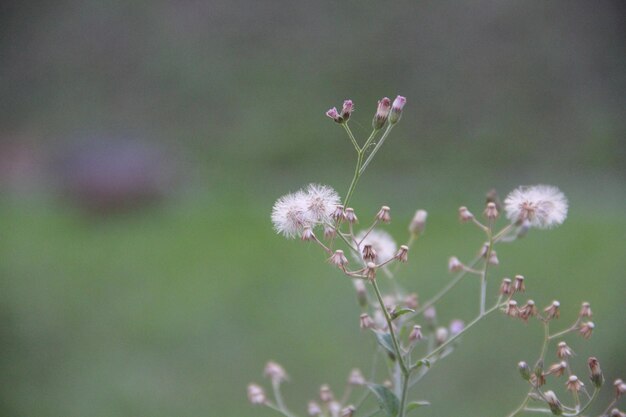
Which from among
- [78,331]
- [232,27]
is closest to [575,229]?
[78,331]

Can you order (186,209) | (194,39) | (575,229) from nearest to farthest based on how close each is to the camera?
(575,229) < (186,209) < (194,39)

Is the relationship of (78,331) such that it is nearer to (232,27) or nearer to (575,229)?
(575,229)

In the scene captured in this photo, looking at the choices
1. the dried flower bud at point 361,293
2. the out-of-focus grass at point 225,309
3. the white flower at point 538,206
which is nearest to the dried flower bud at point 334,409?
the dried flower bud at point 361,293

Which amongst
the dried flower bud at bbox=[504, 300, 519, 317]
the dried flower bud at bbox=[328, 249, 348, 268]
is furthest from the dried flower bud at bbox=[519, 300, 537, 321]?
the dried flower bud at bbox=[328, 249, 348, 268]

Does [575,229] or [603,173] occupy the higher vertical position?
[603,173]

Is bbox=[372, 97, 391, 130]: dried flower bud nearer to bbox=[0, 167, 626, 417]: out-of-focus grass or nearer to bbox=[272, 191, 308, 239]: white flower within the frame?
→ bbox=[272, 191, 308, 239]: white flower
